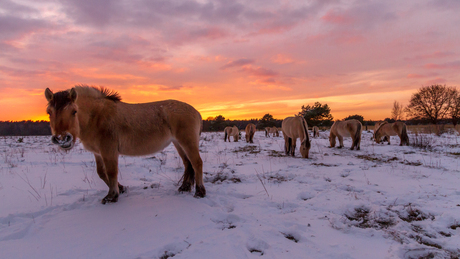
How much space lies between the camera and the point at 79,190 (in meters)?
3.95

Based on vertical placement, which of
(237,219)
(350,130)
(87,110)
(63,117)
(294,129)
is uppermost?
(87,110)

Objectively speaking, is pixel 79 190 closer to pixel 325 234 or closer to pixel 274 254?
pixel 274 254

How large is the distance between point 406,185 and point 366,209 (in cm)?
191

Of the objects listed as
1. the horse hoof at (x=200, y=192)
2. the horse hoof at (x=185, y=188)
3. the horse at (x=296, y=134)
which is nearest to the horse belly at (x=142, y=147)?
the horse hoof at (x=185, y=188)

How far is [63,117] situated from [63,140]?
35 centimetres

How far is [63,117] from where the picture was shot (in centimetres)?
293

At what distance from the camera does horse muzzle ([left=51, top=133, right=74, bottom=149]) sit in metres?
2.79

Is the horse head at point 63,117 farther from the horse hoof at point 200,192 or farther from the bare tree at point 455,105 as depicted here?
the bare tree at point 455,105

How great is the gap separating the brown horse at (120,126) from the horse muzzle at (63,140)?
0.41 ft

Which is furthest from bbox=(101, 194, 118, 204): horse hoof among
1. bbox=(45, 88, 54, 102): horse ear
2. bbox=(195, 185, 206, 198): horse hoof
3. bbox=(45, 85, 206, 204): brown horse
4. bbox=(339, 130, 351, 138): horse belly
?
bbox=(339, 130, 351, 138): horse belly

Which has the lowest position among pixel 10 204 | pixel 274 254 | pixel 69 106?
pixel 274 254

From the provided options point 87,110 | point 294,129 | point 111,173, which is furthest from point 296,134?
point 87,110

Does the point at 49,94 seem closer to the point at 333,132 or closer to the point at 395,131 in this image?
the point at 333,132

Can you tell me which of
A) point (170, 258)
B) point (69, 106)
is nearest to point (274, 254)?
point (170, 258)
